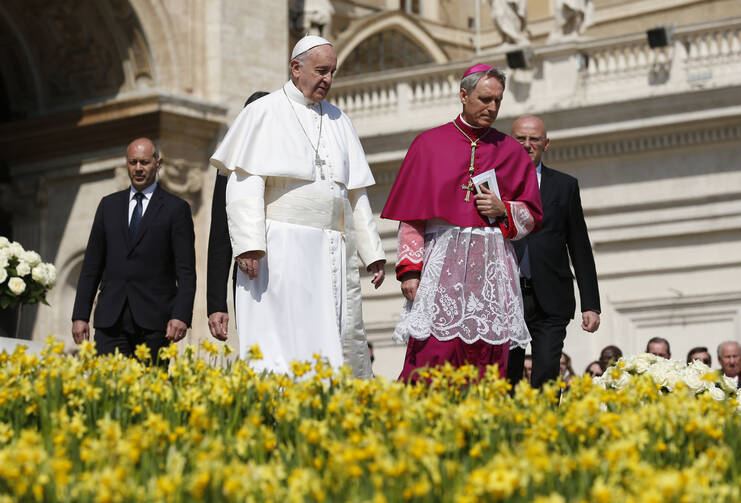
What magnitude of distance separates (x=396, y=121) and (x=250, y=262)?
11.9 meters

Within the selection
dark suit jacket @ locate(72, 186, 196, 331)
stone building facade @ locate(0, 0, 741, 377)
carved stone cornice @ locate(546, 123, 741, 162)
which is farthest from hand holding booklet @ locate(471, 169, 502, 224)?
carved stone cornice @ locate(546, 123, 741, 162)

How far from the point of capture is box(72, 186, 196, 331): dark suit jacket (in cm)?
767

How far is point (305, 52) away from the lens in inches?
264

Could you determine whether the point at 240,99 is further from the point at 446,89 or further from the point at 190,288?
the point at 190,288

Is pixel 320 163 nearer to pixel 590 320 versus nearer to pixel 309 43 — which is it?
pixel 309 43

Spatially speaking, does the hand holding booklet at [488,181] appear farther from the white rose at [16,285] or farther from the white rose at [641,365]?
the white rose at [16,285]

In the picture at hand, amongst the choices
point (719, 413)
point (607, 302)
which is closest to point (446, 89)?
point (607, 302)

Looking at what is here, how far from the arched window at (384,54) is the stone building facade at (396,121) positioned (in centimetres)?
419

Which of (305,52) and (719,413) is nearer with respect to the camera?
(719,413)

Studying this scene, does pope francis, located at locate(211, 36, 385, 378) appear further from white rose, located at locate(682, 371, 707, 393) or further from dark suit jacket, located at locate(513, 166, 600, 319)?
white rose, located at locate(682, 371, 707, 393)

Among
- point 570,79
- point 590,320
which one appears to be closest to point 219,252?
point 590,320

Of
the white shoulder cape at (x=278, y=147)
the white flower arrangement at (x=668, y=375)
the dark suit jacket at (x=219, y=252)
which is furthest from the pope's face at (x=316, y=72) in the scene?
the white flower arrangement at (x=668, y=375)

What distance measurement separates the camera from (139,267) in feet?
25.4

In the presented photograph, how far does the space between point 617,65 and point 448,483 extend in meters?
13.6
